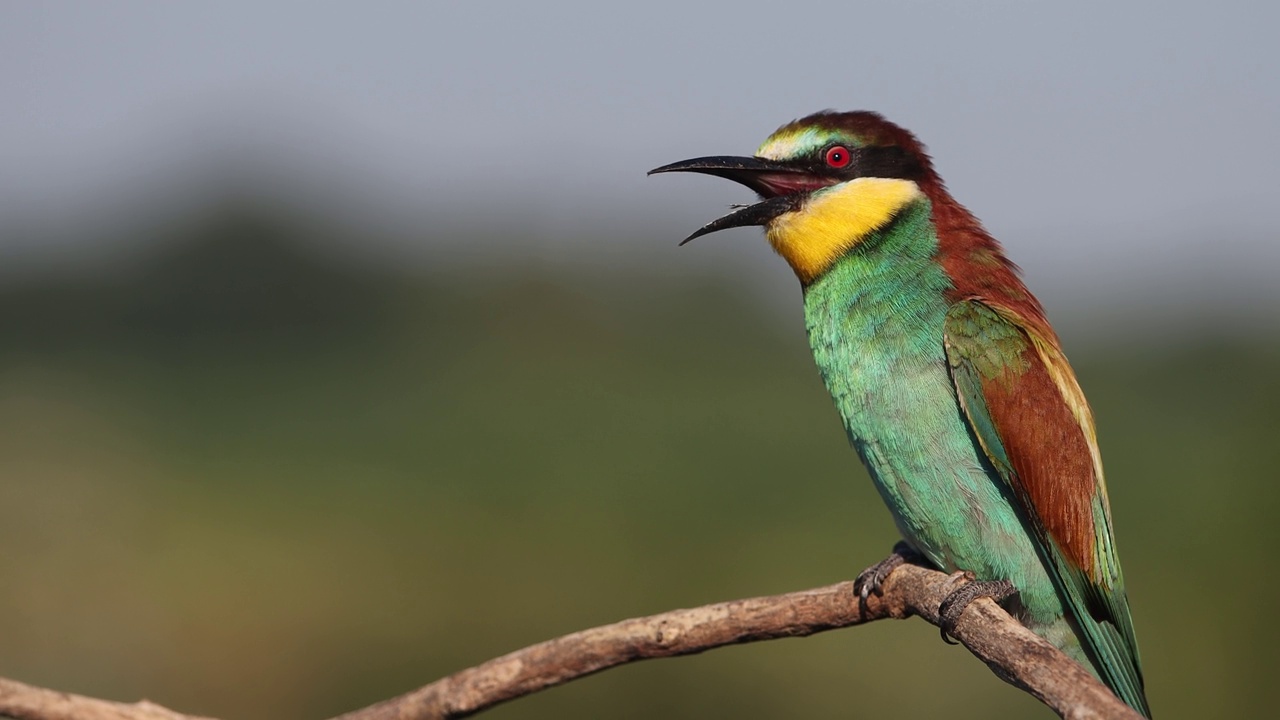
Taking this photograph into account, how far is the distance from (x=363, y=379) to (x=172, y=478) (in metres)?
4.02

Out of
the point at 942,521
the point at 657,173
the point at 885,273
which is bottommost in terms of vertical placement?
the point at 942,521

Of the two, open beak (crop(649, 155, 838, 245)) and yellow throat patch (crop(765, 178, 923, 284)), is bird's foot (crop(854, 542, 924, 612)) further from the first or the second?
open beak (crop(649, 155, 838, 245))

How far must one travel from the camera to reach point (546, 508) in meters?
12.5

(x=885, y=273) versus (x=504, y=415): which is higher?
(x=885, y=273)

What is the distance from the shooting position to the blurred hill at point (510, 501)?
9.51 m

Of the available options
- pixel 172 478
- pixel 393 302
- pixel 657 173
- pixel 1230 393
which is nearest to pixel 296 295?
pixel 393 302

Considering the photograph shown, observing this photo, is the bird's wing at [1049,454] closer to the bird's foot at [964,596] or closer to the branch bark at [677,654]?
the bird's foot at [964,596]

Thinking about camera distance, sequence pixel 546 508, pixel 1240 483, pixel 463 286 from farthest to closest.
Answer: pixel 463 286 < pixel 546 508 < pixel 1240 483

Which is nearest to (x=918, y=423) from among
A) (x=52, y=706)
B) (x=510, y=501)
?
(x=52, y=706)

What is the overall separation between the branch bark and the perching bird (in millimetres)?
279

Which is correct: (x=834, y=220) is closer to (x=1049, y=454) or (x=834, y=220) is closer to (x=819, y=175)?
(x=819, y=175)

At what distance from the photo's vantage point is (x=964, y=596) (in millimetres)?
3348

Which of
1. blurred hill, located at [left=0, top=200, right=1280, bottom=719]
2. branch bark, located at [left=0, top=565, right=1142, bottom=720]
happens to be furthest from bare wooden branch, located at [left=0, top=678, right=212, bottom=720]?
blurred hill, located at [left=0, top=200, right=1280, bottom=719]

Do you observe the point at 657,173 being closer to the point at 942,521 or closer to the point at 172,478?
the point at 942,521
